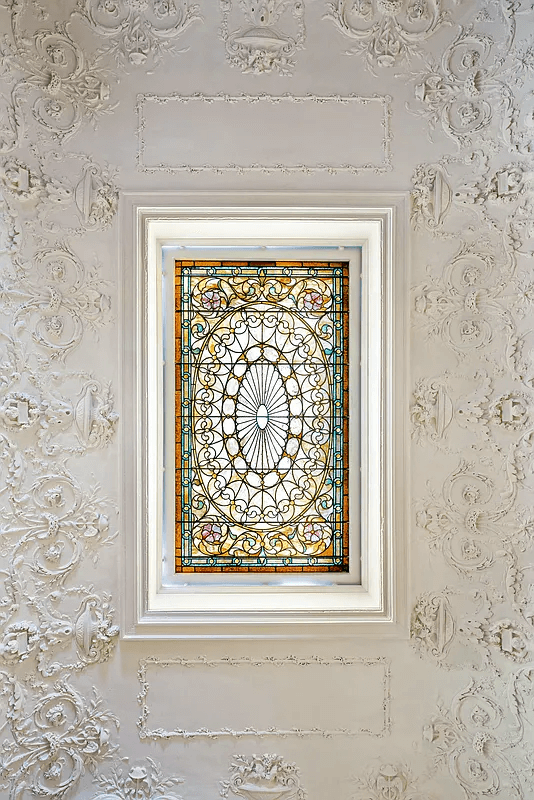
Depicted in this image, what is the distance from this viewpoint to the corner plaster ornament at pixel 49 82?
1531 mm

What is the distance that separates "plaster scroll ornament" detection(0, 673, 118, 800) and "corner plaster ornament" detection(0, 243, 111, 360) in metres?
1.02

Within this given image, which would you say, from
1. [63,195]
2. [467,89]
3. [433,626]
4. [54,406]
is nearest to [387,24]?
[467,89]

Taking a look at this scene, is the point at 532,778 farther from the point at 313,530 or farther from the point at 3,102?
the point at 3,102

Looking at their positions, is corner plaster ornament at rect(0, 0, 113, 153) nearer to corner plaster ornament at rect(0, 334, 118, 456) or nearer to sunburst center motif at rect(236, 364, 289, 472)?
corner plaster ornament at rect(0, 334, 118, 456)

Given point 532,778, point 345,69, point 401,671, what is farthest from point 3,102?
point 532,778

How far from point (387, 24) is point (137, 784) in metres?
2.41

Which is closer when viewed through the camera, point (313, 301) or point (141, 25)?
point (141, 25)

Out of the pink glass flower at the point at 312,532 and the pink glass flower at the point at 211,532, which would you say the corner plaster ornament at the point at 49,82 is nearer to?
the pink glass flower at the point at 211,532

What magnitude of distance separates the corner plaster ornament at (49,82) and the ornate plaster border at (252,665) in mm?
1631

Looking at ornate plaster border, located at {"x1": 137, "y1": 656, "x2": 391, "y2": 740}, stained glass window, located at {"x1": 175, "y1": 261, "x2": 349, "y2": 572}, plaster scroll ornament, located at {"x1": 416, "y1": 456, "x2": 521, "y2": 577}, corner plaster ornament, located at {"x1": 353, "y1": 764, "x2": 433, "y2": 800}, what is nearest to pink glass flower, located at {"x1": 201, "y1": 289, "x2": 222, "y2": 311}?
stained glass window, located at {"x1": 175, "y1": 261, "x2": 349, "y2": 572}

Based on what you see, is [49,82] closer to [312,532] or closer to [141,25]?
[141,25]

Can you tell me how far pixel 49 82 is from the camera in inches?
60.7

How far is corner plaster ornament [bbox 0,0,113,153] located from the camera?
1531 millimetres

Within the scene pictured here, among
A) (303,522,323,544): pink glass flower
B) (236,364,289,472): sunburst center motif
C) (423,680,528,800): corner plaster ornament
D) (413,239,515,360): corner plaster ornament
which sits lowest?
(423,680,528,800): corner plaster ornament
